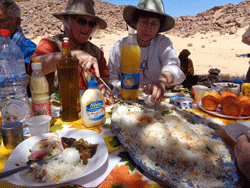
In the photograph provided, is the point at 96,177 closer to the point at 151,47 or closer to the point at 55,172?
the point at 55,172

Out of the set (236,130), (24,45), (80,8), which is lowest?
(236,130)

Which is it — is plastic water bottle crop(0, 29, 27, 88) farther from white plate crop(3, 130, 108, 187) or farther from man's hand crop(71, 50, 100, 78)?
white plate crop(3, 130, 108, 187)

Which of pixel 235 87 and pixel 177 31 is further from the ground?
pixel 177 31

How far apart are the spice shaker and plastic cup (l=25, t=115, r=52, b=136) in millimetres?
71

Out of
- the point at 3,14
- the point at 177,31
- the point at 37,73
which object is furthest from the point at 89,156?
the point at 177,31

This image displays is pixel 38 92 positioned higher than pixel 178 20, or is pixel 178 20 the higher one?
pixel 178 20

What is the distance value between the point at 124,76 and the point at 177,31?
30.3 m

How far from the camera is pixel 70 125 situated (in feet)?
4.32

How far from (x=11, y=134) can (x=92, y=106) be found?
0.52 m

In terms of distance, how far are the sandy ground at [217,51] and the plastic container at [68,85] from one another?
10453 mm

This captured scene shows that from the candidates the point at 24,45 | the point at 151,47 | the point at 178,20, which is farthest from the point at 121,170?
the point at 178,20

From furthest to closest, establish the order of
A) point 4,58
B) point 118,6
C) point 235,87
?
point 118,6, point 4,58, point 235,87

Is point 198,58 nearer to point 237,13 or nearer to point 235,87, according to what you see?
point 235,87

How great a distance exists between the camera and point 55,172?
736 mm
